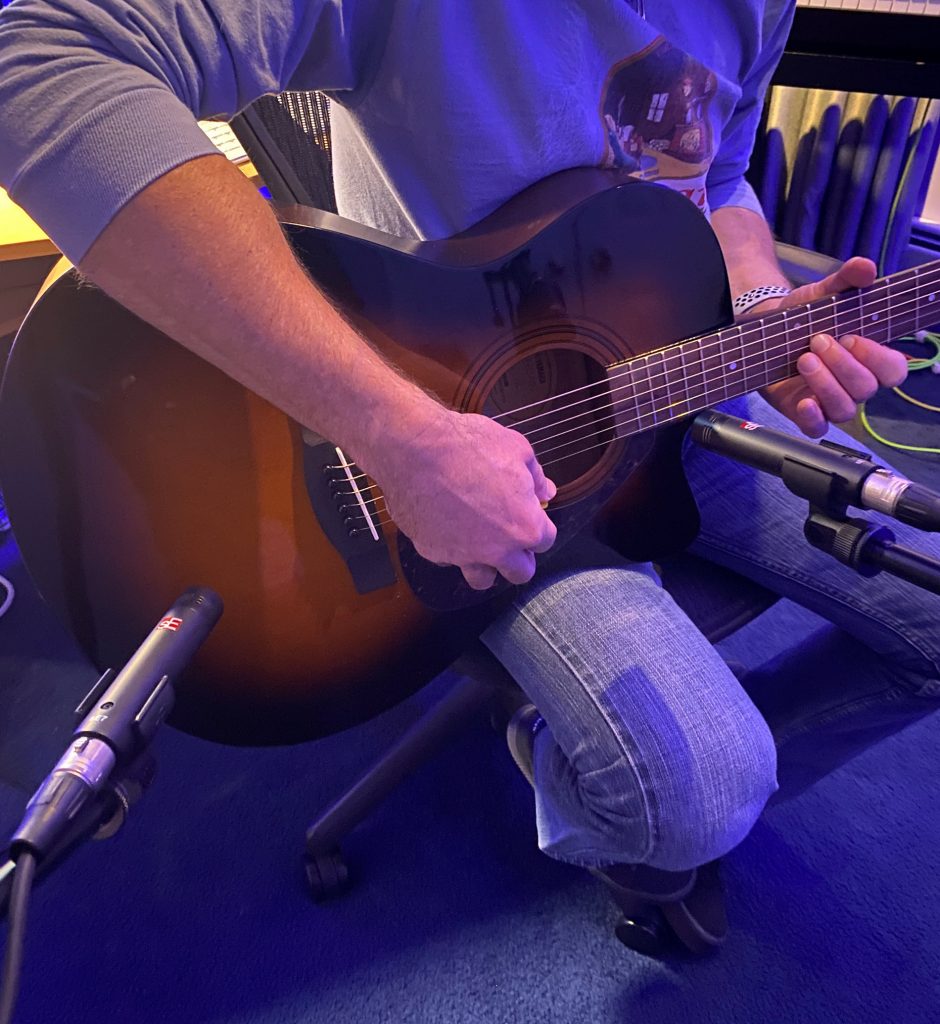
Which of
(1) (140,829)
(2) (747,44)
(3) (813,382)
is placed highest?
(2) (747,44)

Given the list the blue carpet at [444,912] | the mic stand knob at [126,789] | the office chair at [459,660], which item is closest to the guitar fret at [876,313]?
the office chair at [459,660]

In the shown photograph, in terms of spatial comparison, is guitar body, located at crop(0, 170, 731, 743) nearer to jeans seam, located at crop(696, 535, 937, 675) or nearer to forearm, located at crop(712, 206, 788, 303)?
jeans seam, located at crop(696, 535, 937, 675)

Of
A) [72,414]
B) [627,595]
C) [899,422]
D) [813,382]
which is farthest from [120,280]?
[899,422]

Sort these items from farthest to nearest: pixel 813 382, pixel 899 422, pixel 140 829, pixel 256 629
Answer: pixel 899 422, pixel 140 829, pixel 813 382, pixel 256 629

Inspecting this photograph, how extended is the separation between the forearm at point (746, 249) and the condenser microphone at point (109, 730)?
0.89 metres

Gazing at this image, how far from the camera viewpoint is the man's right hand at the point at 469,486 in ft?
2.20

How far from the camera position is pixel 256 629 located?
80 cm

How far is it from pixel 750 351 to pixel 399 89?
0.48m

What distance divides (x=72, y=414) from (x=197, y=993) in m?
0.87

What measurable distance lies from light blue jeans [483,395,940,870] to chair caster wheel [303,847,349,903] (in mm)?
413

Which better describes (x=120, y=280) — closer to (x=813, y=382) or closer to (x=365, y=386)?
(x=365, y=386)

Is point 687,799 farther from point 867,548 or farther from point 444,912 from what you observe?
point 444,912

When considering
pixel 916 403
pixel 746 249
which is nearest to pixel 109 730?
pixel 746 249

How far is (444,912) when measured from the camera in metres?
1.17
